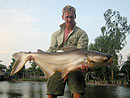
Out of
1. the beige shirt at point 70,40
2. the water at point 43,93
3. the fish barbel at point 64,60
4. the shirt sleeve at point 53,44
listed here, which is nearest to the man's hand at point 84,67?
the fish barbel at point 64,60

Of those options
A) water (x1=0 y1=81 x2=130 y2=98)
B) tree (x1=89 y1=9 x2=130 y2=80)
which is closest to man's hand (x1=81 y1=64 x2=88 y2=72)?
water (x1=0 y1=81 x2=130 y2=98)

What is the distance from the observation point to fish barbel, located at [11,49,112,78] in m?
3.71

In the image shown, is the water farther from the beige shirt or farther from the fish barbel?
the fish barbel

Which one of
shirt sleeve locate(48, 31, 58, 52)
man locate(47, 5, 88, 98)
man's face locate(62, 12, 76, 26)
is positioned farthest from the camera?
shirt sleeve locate(48, 31, 58, 52)

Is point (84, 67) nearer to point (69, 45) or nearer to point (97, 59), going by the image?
point (97, 59)

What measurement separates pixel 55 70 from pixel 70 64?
358 millimetres

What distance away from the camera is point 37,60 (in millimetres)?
4207

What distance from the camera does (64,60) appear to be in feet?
12.8

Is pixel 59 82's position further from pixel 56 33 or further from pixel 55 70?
pixel 56 33

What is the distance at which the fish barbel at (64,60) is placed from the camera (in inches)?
146

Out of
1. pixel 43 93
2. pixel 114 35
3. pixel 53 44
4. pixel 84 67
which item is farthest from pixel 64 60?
pixel 114 35

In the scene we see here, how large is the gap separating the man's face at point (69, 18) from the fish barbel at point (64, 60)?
812 mm

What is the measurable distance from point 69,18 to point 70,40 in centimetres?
46

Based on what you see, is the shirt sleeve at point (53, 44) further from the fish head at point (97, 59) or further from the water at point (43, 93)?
the water at point (43, 93)
